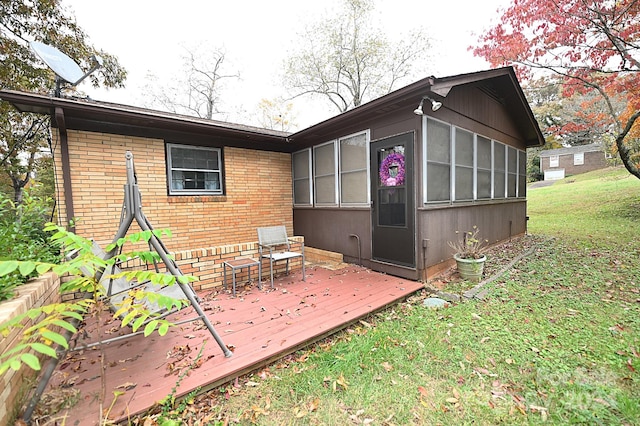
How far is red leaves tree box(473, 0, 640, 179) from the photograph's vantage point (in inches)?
273

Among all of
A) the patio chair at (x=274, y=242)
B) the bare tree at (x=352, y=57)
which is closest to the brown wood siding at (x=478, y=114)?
the patio chair at (x=274, y=242)

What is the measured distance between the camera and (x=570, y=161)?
28344mm

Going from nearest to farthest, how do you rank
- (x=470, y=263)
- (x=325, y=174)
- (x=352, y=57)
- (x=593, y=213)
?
(x=470, y=263) < (x=325, y=174) < (x=593, y=213) < (x=352, y=57)

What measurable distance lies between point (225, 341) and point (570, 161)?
38.1 metres

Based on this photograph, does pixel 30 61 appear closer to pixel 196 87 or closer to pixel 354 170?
pixel 354 170

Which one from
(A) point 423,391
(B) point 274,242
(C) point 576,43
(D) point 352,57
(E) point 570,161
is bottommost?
(A) point 423,391

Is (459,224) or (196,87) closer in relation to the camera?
(459,224)

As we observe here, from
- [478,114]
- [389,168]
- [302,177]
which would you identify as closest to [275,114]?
[302,177]

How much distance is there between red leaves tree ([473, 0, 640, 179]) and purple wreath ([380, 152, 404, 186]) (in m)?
6.84

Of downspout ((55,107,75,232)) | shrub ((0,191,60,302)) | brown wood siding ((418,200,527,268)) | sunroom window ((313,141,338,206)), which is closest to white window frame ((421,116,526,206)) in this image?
brown wood siding ((418,200,527,268))

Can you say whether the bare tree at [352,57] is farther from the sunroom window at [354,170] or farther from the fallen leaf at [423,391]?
the fallen leaf at [423,391]

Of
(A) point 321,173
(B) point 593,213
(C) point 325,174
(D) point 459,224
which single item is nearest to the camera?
(D) point 459,224

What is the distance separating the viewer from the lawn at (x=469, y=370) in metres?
2.00

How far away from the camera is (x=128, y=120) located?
4812 mm
